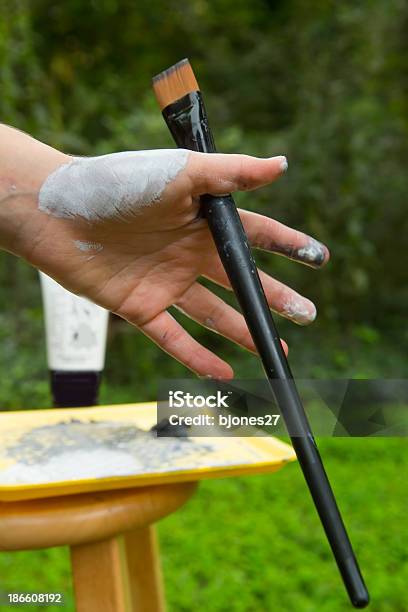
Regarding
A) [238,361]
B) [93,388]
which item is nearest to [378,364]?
[238,361]

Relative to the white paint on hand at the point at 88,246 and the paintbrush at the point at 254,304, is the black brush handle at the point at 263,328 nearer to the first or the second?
the paintbrush at the point at 254,304

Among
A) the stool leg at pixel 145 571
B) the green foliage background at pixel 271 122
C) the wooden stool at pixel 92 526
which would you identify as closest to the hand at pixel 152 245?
the wooden stool at pixel 92 526

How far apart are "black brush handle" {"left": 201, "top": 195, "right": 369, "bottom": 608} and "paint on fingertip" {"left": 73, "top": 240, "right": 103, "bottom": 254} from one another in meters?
0.13

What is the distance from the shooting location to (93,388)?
3.99ft

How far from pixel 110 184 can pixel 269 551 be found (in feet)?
3.72

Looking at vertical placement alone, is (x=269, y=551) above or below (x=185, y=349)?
below

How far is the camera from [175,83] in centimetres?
77

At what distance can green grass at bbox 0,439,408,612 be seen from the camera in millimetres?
1503

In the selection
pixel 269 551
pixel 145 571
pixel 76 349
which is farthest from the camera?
pixel 269 551

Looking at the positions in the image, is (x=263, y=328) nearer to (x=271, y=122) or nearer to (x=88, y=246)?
(x=88, y=246)

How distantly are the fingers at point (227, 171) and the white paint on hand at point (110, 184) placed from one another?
17 mm

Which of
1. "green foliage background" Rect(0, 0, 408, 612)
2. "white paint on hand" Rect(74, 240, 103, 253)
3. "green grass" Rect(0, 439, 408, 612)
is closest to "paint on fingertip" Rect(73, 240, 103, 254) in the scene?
"white paint on hand" Rect(74, 240, 103, 253)

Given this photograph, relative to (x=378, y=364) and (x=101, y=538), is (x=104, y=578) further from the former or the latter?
(x=378, y=364)

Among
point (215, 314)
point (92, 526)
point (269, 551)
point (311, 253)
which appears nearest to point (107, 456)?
point (92, 526)
